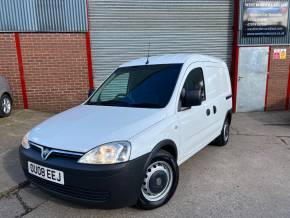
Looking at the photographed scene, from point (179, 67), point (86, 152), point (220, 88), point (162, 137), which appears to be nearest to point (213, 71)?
point (220, 88)

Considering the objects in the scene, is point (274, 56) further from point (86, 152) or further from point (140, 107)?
point (86, 152)

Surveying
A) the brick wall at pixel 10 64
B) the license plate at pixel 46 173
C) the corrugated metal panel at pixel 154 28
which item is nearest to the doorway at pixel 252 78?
the corrugated metal panel at pixel 154 28

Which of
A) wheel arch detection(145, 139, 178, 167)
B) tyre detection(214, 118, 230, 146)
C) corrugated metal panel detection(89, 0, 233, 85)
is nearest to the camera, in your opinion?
wheel arch detection(145, 139, 178, 167)

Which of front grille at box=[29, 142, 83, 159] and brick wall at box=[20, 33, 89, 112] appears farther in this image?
brick wall at box=[20, 33, 89, 112]

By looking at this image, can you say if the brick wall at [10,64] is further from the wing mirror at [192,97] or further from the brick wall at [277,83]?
the brick wall at [277,83]

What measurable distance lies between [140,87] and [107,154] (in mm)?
1409

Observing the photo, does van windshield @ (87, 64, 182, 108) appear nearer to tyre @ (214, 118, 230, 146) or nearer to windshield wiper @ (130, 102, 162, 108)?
windshield wiper @ (130, 102, 162, 108)

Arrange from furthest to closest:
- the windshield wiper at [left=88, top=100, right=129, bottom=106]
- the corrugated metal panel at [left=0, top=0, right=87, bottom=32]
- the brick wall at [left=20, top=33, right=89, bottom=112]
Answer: the brick wall at [left=20, top=33, right=89, bottom=112]
the corrugated metal panel at [left=0, top=0, right=87, bottom=32]
the windshield wiper at [left=88, top=100, right=129, bottom=106]

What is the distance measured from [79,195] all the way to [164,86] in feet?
5.79

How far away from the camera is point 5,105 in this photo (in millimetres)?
6969

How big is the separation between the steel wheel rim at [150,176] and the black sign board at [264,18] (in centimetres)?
727

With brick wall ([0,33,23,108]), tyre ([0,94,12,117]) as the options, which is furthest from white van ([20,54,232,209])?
brick wall ([0,33,23,108])

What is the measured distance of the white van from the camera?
2498 mm

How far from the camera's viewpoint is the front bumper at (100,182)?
96.3 inches
